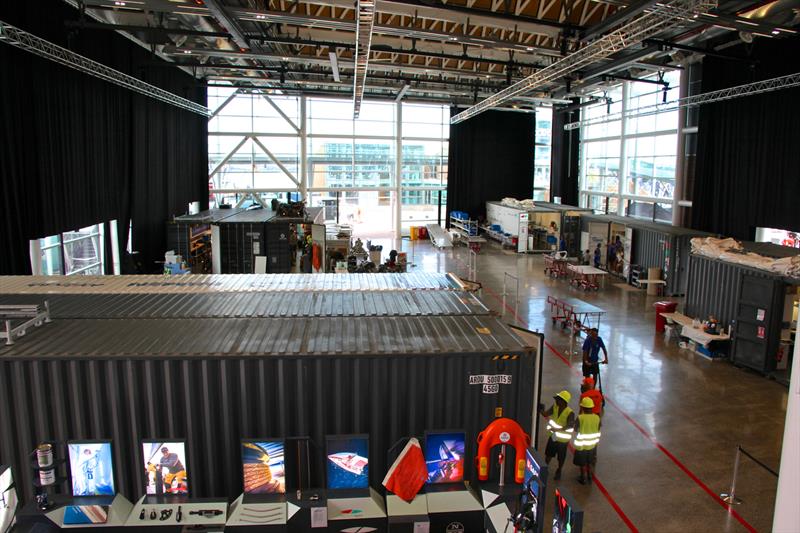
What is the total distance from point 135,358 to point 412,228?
1278 inches

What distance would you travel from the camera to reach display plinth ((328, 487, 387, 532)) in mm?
6520

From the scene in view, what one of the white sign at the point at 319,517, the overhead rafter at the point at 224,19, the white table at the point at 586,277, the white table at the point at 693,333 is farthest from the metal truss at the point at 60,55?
the white table at the point at 586,277

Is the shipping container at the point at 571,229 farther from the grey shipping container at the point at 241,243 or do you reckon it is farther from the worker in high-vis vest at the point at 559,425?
the worker in high-vis vest at the point at 559,425

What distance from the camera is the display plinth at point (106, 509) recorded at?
21.3 feet

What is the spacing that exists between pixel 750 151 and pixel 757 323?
10.9 metres

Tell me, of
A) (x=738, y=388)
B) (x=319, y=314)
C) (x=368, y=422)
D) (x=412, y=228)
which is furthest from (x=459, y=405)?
(x=412, y=228)

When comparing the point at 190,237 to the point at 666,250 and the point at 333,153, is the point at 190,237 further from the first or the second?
the point at 666,250

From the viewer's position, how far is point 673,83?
28.6 metres

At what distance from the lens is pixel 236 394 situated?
283 inches

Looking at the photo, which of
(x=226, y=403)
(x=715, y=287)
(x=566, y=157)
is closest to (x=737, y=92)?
(x=715, y=287)

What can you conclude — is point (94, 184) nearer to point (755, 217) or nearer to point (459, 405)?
Result: point (459, 405)

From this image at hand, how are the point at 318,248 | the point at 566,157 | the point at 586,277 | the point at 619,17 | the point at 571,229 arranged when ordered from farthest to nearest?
the point at 566,157 → the point at 571,229 → the point at 586,277 → the point at 318,248 → the point at 619,17

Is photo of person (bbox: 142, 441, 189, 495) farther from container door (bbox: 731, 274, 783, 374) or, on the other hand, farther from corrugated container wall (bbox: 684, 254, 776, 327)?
corrugated container wall (bbox: 684, 254, 776, 327)

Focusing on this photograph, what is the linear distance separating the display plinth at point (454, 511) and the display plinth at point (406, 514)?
0.41ft
